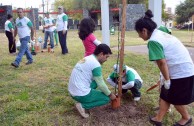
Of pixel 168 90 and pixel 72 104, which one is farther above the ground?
pixel 168 90

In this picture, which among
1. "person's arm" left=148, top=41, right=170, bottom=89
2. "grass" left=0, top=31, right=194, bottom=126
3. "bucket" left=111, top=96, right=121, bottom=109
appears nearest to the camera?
"person's arm" left=148, top=41, right=170, bottom=89

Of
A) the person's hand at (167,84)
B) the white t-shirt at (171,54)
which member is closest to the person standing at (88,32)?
the white t-shirt at (171,54)

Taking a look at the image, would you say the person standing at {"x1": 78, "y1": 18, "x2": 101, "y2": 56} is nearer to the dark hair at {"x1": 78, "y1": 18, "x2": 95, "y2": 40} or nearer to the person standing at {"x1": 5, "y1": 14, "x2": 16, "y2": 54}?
the dark hair at {"x1": 78, "y1": 18, "x2": 95, "y2": 40}

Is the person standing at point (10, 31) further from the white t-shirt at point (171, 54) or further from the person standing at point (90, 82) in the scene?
the white t-shirt at point (171, 54)

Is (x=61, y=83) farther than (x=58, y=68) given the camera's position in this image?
No

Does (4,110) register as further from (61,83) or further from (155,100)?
(155,100)

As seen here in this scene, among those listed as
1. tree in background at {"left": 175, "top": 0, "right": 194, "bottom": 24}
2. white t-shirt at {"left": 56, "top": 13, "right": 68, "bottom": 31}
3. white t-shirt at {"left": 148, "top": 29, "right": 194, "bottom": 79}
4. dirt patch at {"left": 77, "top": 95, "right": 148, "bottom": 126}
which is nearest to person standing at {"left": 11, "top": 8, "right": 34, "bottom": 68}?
white t-shirt at {"left": 56, "top": 13, "right": 68, "bottom": 31}

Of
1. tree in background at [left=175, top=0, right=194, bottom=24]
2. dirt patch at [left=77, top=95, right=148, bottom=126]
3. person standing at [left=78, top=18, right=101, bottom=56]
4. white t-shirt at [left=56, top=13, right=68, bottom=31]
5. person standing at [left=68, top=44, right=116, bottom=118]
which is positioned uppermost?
tree in background at [left=175, top=0, right=194, bottom=24]

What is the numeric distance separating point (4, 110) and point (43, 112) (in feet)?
1.97

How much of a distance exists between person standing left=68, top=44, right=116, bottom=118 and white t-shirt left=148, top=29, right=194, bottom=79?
0.75 metres

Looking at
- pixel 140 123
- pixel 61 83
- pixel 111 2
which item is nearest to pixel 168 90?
pixel 140 123

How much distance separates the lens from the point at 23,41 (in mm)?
7035

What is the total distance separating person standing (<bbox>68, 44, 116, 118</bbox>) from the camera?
3.45 metres

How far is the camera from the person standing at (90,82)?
345 cm
